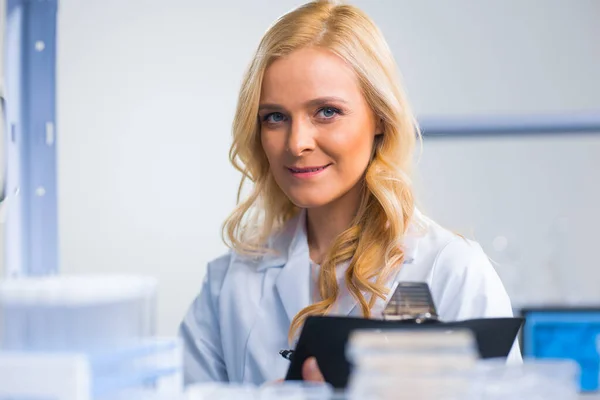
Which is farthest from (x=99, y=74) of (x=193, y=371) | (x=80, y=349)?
(x=80, y=349)

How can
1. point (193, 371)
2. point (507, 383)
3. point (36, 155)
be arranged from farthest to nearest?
point (193, 371) → point (36, 155) → point (507, 383)

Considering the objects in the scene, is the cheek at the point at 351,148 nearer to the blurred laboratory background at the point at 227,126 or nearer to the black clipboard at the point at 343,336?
the black clipboard at the point at 343,336

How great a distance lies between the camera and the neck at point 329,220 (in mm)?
1493

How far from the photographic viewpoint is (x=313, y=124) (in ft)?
4.36

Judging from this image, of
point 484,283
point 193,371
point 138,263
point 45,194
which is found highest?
point 45,194

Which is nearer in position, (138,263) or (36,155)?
(36,155)

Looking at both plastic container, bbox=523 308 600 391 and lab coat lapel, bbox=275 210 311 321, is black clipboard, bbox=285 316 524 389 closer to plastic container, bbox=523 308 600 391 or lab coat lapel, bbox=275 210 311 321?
lab coat lapel, bbox=275 210 311 321

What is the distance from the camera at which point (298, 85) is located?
1322 millimetres

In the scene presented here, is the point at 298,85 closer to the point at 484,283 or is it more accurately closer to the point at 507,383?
the point at 484,283

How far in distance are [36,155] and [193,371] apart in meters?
0.70

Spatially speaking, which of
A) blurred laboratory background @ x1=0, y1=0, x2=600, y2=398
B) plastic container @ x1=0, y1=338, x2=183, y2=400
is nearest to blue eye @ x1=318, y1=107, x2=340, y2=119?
plastic container @ x1=0, y1=338, x2=183, y2=400

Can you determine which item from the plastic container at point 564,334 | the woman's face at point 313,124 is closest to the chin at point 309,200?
the woman's face at point 313,124

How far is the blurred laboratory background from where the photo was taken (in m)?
4.09

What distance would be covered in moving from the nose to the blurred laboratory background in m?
2.80
